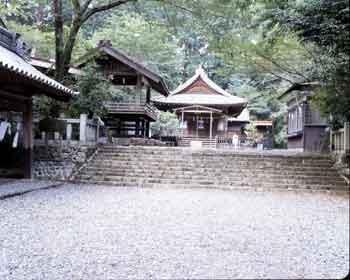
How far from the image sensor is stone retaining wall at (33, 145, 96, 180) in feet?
38.3

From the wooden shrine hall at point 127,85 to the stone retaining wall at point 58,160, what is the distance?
16.3ft

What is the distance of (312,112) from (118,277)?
1641 centimetres

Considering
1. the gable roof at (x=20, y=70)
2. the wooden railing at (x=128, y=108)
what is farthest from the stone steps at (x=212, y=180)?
the wooden railing at (x=128, y=108)

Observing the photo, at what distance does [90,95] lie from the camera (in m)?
13.6

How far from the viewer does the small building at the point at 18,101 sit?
30.4 ft

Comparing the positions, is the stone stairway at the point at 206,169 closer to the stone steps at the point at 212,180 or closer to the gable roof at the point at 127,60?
the stone steps at the point at 212,180

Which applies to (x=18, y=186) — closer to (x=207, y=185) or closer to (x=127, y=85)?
(x=207, y=185)

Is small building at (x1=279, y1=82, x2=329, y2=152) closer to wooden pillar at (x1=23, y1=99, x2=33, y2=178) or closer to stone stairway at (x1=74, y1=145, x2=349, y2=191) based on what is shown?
stone stairway at (x1=74, y1=145, x2=349, y2=191)

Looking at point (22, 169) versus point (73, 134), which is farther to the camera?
point (73, 134)

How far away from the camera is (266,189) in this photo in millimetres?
10406

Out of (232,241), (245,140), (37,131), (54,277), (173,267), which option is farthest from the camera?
(245,140)

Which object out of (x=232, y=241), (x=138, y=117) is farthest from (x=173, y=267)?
(x=138, y=117)

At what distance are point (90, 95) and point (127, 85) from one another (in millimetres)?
6496

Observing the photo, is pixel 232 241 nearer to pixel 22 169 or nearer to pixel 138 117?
pixel 22 169
